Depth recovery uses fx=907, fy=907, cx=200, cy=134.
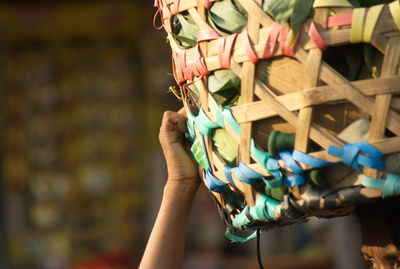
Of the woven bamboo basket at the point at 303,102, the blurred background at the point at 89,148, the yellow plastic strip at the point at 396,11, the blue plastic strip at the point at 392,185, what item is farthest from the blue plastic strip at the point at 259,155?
the blurred background at the point at 89,148

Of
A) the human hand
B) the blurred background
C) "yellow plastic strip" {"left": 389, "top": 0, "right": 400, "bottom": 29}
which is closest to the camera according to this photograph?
"yellow plastic strip" {"left": 389, "top": 0, "right": 400, "bottom": 29}

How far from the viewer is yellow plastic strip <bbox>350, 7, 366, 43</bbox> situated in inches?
59.3

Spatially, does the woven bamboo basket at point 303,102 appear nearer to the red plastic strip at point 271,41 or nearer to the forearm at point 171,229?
the red plastic strip at point 271,41

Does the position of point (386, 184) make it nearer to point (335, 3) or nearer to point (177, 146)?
point (335, 3)

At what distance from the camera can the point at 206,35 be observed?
1693mm

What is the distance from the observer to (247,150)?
1.64 meters

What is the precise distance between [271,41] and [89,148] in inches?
218

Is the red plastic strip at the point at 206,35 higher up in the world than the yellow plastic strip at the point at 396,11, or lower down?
lower down

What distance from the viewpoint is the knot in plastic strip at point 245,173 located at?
165cm

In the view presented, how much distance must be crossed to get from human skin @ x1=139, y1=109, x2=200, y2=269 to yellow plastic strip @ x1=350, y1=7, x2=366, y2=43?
0.81m

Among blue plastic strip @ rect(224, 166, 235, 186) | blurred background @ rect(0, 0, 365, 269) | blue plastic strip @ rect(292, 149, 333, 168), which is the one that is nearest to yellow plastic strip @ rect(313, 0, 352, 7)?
blue plastic strip @ rect(292, 149, 333, 168)

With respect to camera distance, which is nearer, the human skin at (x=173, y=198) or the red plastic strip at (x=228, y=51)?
the red plastic strip at (x=228, y=51)

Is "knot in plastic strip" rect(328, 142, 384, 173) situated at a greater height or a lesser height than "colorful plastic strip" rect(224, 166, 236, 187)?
greater

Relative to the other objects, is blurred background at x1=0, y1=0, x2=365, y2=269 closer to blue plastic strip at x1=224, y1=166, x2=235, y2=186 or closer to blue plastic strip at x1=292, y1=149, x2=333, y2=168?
blue plastic strip at x1=224, y1=166, x2=235, y2=186
